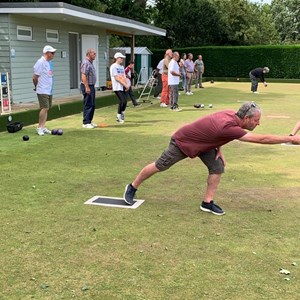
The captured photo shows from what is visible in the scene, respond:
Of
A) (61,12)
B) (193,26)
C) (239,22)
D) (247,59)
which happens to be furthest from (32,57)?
(239,22)

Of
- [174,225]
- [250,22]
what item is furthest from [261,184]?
[250,22]

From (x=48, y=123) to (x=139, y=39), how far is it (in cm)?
2819

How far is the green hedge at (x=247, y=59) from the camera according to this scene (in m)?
32.6

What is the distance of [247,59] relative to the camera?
33.5 meters

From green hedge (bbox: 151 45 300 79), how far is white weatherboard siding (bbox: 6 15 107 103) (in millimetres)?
17036

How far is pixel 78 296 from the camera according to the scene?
3273 mm

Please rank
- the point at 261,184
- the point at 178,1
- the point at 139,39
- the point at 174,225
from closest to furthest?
the point at 174,225, the point at 261,184, the point at 178,1, the point at 139,39

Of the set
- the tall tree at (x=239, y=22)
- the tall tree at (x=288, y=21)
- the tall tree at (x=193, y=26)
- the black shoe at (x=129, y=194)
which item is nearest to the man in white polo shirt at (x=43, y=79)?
the black shoe at (x=129, y=194)

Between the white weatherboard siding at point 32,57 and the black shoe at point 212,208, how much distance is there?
1048cm

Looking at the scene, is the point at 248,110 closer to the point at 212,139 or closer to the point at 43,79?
the point at 212,139


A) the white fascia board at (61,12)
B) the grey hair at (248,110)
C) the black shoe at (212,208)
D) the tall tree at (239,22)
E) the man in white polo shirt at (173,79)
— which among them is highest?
the tall tree at (239,22)

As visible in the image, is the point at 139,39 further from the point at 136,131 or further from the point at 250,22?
the point at 136,131

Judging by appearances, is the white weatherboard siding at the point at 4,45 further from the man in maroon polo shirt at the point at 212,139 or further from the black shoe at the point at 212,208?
the black shoe at the point at 212,208

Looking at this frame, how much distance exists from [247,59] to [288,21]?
4165 cm
